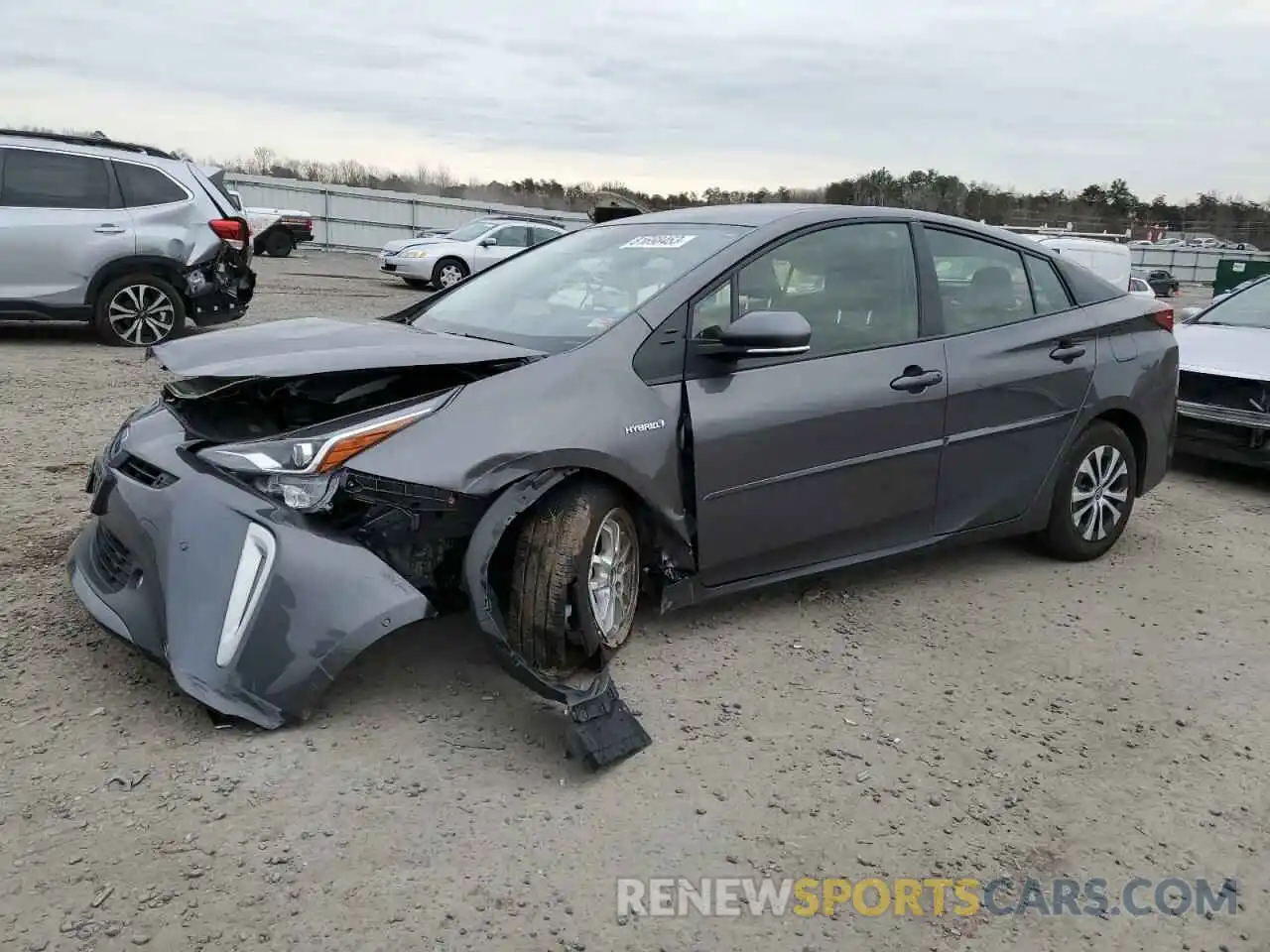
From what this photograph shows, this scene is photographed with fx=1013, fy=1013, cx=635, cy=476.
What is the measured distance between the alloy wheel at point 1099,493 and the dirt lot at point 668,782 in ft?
2.00

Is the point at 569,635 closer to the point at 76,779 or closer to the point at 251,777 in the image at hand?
the point at 251,777

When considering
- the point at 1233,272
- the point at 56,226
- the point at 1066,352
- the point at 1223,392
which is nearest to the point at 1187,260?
the point at 1233,272

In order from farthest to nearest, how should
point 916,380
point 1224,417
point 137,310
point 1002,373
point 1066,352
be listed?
point 137,310 → point 1224,417 → point 1066,352 → point 1002,373 → point 916,380

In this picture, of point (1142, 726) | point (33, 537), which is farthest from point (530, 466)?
point (33, 537)

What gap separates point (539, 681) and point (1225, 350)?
6.14 m

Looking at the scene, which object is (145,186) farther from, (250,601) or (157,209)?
(250,601)

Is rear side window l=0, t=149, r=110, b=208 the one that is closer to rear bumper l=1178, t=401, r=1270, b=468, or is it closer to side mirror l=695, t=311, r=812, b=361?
side mirror l=695, t=311, r=812, b=361

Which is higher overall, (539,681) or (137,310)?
(137,310)

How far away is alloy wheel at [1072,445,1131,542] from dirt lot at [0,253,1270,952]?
611 millimetres

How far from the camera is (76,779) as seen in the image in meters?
2.62

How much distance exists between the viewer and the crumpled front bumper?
2.71 meters

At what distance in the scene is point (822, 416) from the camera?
3713 millimetres

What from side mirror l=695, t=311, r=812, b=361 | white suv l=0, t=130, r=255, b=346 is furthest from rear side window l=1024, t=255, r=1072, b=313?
white suv l=0, t=130, r=255, b=346

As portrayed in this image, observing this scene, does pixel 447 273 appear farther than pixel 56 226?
Yes
